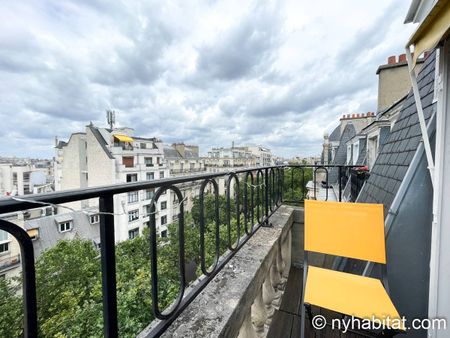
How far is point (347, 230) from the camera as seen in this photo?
168cm

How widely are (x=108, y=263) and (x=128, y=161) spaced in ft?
65.9

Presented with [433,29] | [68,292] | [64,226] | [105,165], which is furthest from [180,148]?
[433,29]

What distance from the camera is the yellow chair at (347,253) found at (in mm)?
1263

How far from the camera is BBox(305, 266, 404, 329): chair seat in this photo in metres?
1.21

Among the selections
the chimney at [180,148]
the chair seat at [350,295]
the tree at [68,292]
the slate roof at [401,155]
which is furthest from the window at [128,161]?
the chair seat at [350,295]

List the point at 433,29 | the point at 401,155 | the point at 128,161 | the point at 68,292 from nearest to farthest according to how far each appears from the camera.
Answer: the point at 433,29
the point at 401,155
the point at 68,292
the point at 128,161

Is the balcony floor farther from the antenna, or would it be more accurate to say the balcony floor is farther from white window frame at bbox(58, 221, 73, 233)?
the antenna

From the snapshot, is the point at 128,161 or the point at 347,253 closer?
the point at 347,253

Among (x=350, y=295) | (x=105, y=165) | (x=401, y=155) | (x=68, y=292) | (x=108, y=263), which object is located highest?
(x=401, y=155)

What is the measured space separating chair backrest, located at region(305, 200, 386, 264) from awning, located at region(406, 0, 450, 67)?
1061 millimetres

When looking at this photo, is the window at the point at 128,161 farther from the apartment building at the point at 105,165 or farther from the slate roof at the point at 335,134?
the slate roof at the point at 335,134

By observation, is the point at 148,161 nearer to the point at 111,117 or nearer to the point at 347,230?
the point at 111,117

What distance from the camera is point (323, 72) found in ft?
27.2

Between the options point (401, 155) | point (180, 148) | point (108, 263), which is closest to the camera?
point (108, 263)
